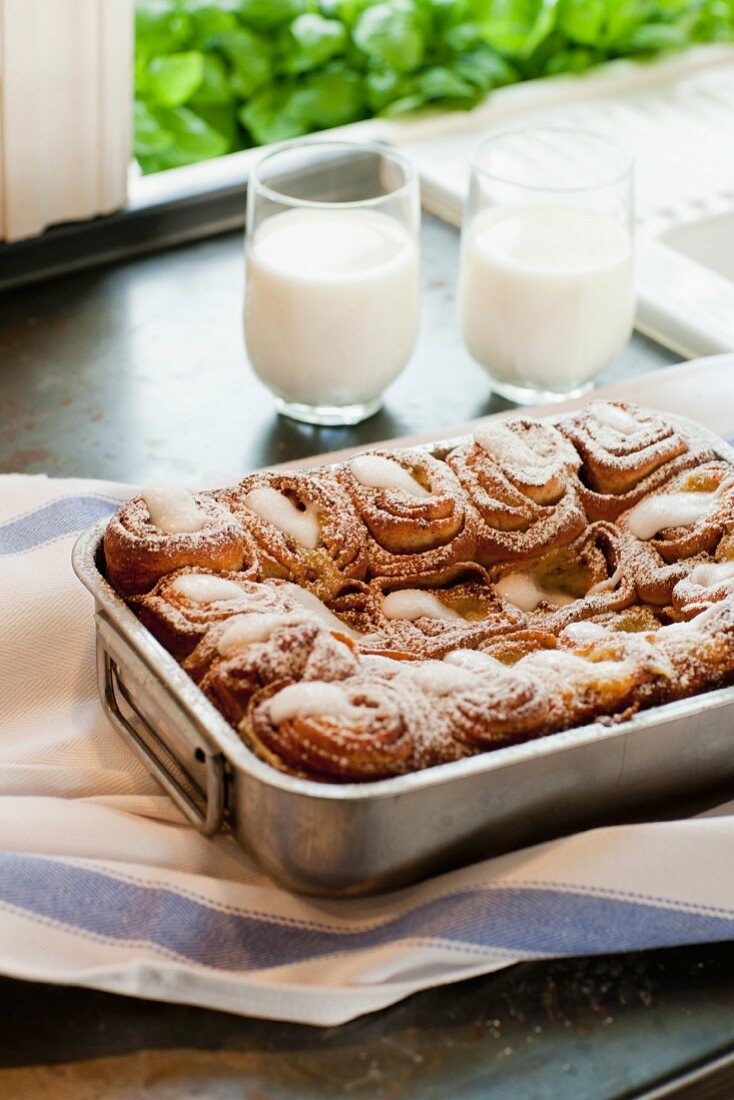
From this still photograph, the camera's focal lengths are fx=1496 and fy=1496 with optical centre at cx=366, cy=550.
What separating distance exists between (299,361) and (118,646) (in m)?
0.49

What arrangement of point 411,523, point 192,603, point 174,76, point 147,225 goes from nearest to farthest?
1. point 192,603
2. point 411,523
3. point 147,225
4. point 174,76

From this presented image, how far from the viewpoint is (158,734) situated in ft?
3.03

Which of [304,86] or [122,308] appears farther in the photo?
[304,86]

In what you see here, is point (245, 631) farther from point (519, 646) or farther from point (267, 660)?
point (519, 646)

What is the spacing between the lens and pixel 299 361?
4.37 feet

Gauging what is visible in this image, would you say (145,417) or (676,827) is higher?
(676,827)

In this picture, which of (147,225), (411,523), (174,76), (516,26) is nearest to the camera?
(411,523)

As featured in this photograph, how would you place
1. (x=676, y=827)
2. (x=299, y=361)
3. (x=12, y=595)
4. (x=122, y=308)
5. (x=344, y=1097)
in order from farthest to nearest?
(x=122, y=308), (x=299, y=361), (x=12, y=595), (x=676, y=827), (x=344, y=1097)

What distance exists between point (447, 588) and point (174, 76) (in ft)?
3.62

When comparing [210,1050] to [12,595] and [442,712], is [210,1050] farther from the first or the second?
[12,595]

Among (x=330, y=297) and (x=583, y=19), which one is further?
(x=583, y=19)

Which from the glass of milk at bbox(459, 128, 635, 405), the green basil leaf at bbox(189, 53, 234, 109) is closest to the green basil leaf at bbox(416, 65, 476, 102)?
the green basil leaf at bbox(189, 53, 234, 109)

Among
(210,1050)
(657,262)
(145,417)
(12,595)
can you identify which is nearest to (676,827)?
(210,1050)

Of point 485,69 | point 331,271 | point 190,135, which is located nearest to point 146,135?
point 190,135
